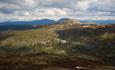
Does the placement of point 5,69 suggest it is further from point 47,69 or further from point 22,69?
point 47,69

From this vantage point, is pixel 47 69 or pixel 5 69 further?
pixel 5 69

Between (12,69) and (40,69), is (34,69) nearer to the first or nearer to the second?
(40,69)

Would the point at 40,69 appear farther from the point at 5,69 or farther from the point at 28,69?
the point at 5,69

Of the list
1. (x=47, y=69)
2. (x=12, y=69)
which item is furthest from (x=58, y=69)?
(x=12, y=69)

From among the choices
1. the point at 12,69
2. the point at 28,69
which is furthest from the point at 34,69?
the point at 12,69

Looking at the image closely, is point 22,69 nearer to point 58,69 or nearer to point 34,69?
point 34,69

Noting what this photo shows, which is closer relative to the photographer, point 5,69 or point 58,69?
point 58,69

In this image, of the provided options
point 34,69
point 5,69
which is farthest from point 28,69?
point 5,69
